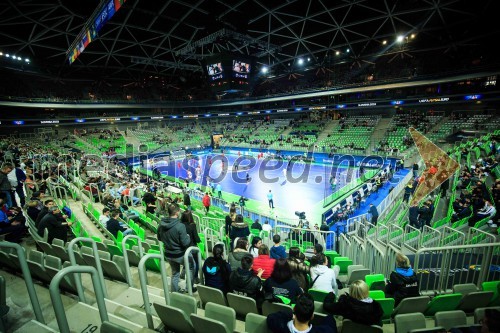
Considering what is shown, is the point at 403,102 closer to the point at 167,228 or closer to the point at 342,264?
the point at 342,264

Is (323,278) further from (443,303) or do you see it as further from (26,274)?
(26,274)

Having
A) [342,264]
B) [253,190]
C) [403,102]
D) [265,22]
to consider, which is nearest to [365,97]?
[403,102]

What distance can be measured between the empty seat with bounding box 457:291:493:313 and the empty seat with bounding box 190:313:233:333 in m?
3.64

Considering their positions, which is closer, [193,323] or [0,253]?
[193,323]

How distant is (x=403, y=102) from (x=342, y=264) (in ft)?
119

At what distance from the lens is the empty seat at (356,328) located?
269 cm

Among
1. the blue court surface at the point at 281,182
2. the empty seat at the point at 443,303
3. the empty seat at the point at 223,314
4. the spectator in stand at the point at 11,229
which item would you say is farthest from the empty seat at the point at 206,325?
the blue court surface at the point at 281,182

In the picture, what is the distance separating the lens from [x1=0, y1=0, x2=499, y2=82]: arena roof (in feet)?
71.9

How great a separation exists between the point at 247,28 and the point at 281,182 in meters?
16.2

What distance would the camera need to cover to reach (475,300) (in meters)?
3.59

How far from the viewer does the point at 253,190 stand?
19.9m

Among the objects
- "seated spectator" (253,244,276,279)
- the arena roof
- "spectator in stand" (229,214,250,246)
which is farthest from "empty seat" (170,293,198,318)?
the arena roof

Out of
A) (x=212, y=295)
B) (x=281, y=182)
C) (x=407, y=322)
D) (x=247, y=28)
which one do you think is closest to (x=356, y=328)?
(x=407, y=322)

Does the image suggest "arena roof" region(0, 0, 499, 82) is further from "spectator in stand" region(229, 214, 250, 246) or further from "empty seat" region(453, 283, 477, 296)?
"empty seat" region(453, 283, 477, 296)
